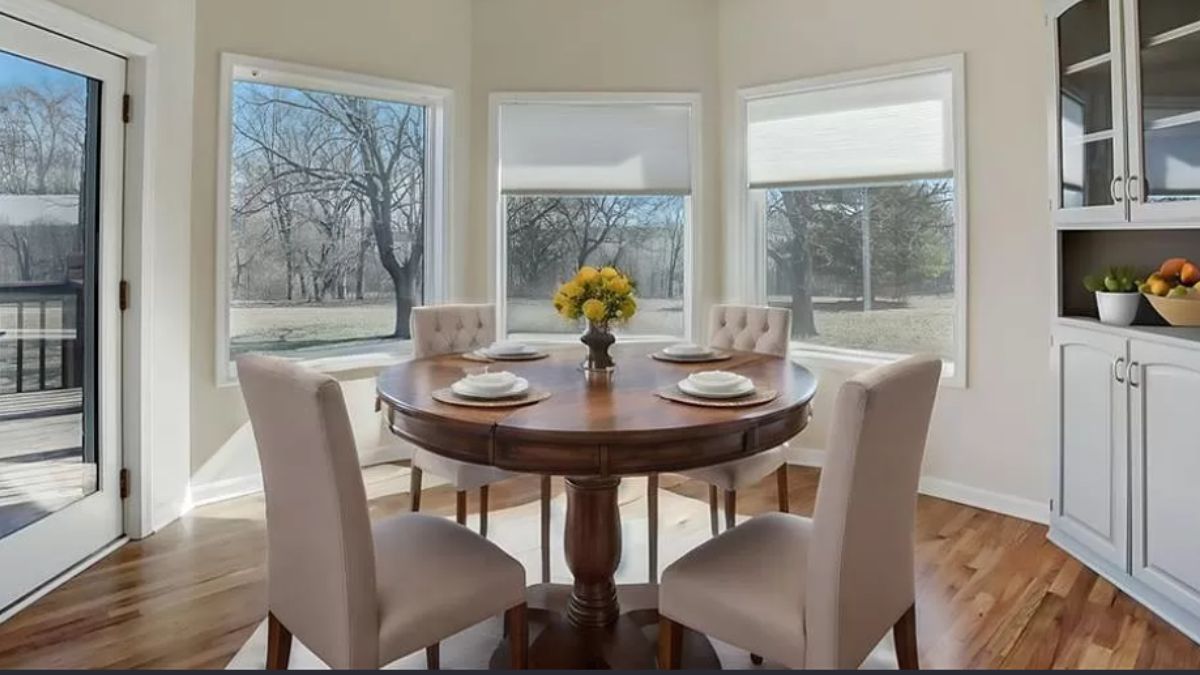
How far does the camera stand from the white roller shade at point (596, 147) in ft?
14.1

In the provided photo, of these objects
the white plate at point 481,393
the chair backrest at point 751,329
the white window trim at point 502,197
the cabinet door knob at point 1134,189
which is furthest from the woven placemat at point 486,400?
the white window trim at point 502,197

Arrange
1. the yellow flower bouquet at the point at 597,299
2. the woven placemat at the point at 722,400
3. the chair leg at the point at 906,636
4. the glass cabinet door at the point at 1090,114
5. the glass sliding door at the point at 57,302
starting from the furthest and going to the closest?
the glass cabinet door at the point at 1090,114 → the glass sliding door at the point at 57,302 → the yellow flower bouquet at the point at 597,299 → the woven placemat at the point at 722,400 → the chair leg at the point at 906,636

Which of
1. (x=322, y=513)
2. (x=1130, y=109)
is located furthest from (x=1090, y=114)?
(x=322, y=513)

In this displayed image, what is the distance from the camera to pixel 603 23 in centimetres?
423

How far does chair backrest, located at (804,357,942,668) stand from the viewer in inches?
57.4

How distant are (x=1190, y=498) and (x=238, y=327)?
4025mm

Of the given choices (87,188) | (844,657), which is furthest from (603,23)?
(844,657)

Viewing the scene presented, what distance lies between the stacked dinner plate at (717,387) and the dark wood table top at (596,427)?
0.08 m

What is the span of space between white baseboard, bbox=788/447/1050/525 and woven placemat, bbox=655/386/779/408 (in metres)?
1.31

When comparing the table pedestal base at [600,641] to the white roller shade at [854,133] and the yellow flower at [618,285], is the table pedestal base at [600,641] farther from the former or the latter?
the white roller shade at [854,133]

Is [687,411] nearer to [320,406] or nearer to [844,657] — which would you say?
[844,657]

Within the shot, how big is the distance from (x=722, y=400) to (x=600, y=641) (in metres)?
0.87

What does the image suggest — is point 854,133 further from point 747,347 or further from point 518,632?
point 518,632

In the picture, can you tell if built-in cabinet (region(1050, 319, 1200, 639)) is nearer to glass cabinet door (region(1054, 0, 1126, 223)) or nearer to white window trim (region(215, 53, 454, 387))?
glass cabinet door (region(1054, 0, 1126, 223))
